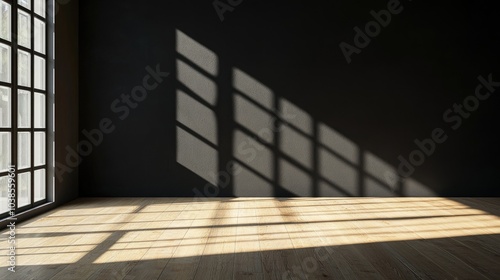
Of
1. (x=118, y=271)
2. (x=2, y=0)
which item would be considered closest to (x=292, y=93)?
(x=2, y=0)

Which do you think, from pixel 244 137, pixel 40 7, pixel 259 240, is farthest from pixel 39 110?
pixel 259 240

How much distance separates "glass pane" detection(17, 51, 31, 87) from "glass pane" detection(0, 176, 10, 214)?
0.91 meters

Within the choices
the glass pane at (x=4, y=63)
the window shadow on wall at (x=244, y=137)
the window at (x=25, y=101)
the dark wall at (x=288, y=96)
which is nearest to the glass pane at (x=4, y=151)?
the window at (x=25, y=101)

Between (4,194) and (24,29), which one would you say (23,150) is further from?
(24,29)

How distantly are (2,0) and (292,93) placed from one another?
3.28 m

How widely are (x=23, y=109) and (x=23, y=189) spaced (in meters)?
0.73

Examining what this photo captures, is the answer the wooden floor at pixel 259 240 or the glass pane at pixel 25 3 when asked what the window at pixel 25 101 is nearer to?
the glass pane at pixel 25 3

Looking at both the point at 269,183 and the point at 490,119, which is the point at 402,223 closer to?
the point at 269,183

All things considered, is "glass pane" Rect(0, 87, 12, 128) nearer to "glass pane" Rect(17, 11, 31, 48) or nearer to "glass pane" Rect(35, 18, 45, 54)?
"glass pane" Rect(17, 11, 31, 48)

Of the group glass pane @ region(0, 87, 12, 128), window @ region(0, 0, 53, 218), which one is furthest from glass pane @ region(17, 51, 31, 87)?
glass pane @ region(0, 87, 12, 128)

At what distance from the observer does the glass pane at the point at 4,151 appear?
4359 mm

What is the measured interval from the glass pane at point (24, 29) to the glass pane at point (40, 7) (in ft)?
0.79

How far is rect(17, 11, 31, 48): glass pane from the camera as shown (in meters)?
4.73

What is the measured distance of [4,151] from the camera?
4.41 meters
